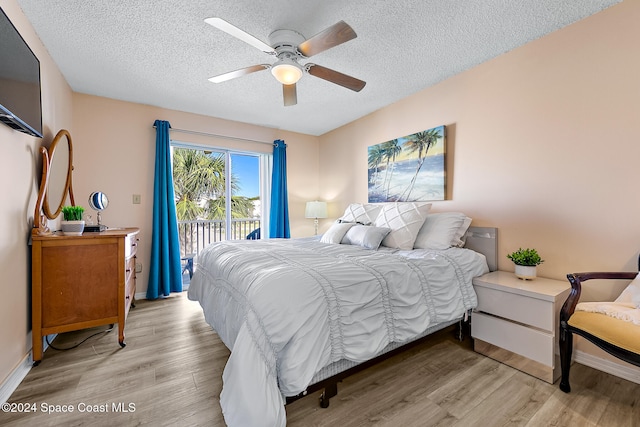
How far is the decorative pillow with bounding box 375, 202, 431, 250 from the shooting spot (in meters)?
2.59

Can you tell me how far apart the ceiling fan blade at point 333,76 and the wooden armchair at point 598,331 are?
6.83 feet

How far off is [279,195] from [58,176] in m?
2.62

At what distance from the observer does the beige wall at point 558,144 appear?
1802 millimetres

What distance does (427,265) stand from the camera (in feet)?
6.36

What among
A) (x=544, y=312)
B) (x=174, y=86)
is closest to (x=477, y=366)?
(x=544, y=312)

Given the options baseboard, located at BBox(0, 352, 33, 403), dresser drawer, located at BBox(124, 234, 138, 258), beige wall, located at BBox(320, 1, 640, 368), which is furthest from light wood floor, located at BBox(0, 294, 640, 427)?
dresser drawer, located at BBox(124, 234, 138, 258)

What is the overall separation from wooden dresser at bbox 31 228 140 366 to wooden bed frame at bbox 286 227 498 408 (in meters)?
1.72

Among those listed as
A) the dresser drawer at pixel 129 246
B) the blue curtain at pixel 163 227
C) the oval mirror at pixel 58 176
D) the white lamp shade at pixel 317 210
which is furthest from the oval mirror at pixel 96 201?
the white lamp shade at pixel 317 210

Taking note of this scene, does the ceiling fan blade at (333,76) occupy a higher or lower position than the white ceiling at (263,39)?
lower

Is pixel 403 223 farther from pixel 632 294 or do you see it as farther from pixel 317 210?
pixel 317 210

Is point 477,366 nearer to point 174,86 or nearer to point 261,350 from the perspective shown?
→ point 261,350

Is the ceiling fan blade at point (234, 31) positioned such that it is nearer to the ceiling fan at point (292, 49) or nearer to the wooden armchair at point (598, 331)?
the ceiling fan at point (292, 49)

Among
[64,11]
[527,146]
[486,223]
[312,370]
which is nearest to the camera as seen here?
[312,370]

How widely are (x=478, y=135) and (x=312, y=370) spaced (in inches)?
101
